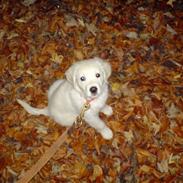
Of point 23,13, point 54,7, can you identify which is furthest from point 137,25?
point 23,13

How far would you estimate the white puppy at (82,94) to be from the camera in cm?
279

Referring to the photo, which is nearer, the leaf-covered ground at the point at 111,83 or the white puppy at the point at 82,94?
the white puppy at the point at 82,94

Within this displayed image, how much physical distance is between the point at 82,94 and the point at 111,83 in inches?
43.6

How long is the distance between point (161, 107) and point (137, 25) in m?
1.47

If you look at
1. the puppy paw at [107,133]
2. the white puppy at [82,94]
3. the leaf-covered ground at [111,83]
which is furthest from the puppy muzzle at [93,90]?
the leaf-covered ground at [111,83]

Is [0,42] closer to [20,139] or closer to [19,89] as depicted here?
[19,89]

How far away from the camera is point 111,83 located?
4027 mm


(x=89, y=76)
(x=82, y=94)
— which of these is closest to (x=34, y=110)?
(x=82, y=94)

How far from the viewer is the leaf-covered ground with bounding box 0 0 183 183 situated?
3.54 metres

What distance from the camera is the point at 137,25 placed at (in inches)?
179

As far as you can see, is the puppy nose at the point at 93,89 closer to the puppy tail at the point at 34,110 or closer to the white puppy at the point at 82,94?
the white puppy at the point at 82,94

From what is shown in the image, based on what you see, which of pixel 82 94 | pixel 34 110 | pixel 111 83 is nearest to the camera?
pixel 82 94

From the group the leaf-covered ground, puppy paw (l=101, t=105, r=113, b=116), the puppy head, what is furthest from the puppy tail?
the puppy head

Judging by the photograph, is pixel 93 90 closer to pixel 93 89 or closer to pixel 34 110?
pixel 93 89
